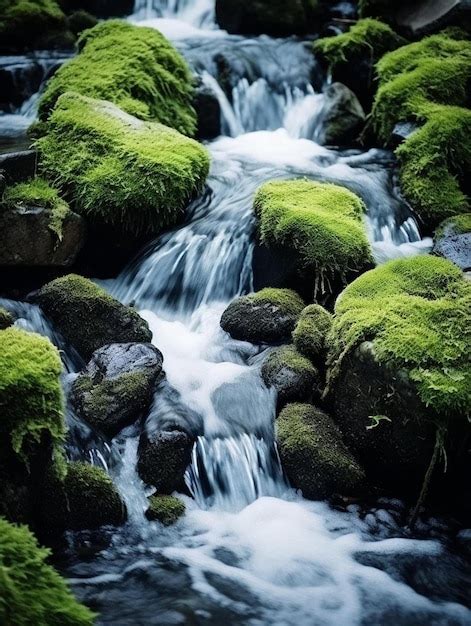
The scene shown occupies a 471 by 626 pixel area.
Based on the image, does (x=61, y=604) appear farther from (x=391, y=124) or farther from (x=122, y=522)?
(x=391, y=124)

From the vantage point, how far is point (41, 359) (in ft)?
11.9

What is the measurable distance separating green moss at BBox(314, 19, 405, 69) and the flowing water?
3.58 metres

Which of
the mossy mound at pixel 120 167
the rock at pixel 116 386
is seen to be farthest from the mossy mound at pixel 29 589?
the mossy mound at pixel 120 167

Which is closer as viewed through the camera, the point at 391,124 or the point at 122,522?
the point at 122,522

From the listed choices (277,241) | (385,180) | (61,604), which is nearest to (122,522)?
(61,604)

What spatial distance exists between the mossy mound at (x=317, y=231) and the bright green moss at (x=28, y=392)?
269cm

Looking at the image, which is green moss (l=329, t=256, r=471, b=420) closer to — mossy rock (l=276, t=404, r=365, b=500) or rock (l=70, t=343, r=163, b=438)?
mossy rock (l=276, t=404, r=365, b=500)

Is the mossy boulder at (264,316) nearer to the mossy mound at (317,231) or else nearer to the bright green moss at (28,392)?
the mossy mound at (317,231)

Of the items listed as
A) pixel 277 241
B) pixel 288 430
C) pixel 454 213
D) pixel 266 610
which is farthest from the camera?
pixel 454 213

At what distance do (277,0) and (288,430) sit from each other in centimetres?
962

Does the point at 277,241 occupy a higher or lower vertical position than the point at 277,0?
lower

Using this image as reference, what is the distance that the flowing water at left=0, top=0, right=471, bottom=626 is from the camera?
3414 mm

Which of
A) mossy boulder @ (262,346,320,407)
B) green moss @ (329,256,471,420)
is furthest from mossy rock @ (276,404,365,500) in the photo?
green moss @ (329,256,471,420)

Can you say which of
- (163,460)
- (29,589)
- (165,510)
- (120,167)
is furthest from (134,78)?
(29,589)
